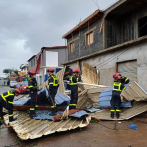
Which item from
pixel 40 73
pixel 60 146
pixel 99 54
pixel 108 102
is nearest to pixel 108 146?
pixel 60 146

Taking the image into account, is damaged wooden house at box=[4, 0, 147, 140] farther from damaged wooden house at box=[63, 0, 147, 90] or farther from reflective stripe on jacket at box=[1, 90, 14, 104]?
reflective stripe on jacket at box=[1, 90, 14, 104]

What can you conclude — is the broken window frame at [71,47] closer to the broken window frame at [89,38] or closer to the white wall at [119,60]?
the broken window frame at [89,38]

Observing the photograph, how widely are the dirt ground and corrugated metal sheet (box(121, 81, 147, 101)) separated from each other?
3.08ft

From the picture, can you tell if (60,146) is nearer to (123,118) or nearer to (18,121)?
(18,121)

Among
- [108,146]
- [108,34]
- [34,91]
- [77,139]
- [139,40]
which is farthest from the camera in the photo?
[108,34]

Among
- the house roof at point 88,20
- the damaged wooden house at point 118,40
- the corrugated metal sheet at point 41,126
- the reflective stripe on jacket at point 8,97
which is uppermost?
the house roof at point 88,20

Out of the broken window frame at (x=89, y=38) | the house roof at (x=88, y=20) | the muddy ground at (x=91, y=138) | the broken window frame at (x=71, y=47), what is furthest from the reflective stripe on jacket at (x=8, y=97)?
the broken window frame at (x=71, y=47)

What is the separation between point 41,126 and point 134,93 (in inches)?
129

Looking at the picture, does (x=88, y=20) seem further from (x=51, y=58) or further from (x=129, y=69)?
(x=51, y=58)

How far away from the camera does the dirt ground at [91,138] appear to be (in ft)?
11.9

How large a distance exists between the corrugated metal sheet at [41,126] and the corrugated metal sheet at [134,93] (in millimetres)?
1839

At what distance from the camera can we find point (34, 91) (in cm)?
561

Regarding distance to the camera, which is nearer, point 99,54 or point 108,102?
point 108,102

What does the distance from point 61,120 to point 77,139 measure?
3.53 feet
